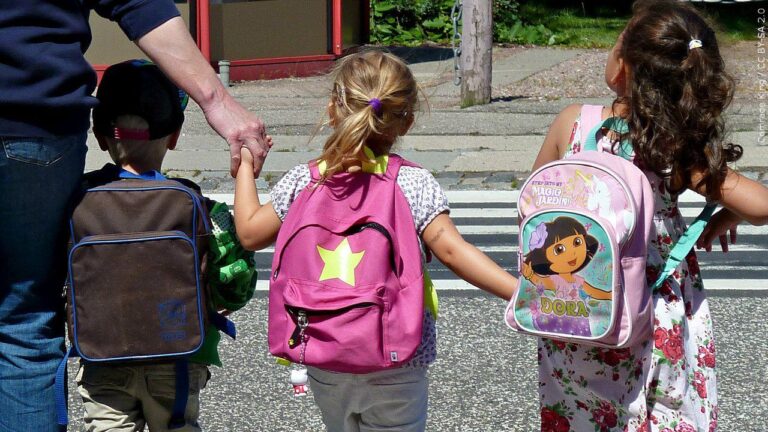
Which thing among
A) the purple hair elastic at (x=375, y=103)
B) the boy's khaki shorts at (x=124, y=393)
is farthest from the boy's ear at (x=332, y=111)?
the boy's khaki shorts at (x=124, y=393)

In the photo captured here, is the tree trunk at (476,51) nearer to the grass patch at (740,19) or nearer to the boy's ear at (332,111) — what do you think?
the grass patch at (740,19)

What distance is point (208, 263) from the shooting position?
3.00 meters

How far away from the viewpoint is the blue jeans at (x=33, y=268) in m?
2.74

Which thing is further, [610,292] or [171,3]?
[171,3]

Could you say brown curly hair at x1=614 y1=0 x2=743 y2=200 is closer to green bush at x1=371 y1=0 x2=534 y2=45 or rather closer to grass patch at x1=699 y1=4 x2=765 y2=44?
green bush at x1=371 y1=0 x2=534 y2=45

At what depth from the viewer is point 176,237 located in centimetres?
285

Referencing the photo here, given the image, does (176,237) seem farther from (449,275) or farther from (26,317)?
(449,275)

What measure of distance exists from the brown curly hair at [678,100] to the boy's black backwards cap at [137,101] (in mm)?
1204

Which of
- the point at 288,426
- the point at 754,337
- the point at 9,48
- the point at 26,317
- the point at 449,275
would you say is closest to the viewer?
the point at 9,48

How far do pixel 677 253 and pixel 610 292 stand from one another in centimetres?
37

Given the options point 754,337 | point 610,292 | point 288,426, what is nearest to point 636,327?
point 610,292

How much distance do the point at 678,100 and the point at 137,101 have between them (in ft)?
4.54

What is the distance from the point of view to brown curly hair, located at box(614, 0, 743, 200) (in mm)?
2916

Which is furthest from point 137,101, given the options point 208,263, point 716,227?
point 716,227
